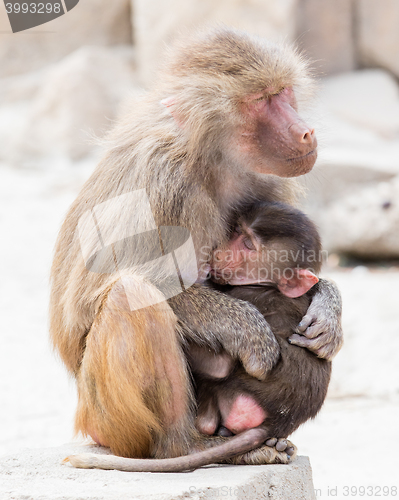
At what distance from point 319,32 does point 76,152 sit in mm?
Answer: 3476

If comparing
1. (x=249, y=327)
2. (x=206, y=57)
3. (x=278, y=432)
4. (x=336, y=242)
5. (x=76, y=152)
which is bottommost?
(x=336, y=242)

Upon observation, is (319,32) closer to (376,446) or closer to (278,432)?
(376,446)

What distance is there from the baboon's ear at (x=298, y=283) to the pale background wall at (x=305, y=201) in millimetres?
1428

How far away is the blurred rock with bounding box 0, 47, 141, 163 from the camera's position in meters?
7.54

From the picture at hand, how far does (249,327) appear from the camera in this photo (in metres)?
2.24

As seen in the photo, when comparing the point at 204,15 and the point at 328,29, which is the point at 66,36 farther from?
the point at 328,29

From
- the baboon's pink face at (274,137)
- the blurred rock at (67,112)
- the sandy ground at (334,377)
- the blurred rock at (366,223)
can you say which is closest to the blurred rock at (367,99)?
the blurred rock at (366,223)

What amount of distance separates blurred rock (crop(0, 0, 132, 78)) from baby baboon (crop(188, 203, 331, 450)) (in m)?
6.29

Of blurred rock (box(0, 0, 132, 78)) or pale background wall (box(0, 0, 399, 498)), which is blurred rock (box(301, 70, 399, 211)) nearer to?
pale background wall (box(0, 0, 399, 498))

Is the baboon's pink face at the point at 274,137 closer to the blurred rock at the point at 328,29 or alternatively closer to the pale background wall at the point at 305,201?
the pale background wall at the point at 305,201

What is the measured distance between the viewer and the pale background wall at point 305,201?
4391 millimetres

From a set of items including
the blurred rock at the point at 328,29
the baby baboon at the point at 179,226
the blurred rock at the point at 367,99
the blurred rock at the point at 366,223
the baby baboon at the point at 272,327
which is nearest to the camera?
the baby baboon at the point at 179,226

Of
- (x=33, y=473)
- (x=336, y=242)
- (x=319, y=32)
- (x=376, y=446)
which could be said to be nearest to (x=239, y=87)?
(x=33, y=473)

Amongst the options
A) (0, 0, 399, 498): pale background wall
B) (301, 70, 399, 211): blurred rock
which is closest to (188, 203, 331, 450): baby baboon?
(0, 0, 399, 498): pale background wall
